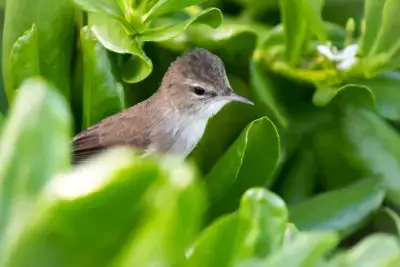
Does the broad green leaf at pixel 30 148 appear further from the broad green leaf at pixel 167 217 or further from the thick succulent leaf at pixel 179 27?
the thick succulent leaf at pixel 179 27

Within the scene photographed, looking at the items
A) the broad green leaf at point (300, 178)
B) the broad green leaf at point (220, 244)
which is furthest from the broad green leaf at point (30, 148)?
the broad green leaf at point (300, 178)

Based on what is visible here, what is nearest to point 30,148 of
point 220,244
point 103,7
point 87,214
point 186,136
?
point 87,214

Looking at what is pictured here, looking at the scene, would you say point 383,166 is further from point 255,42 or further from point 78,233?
point 78,233

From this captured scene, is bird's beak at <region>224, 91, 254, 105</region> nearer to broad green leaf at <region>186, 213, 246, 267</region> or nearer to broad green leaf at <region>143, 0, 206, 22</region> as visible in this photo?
broad green leaf at <region>143, 0, 206, 22</region>

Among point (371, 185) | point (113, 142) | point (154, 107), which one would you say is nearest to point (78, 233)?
point (371, 185)

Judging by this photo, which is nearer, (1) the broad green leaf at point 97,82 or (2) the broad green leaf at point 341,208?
(1) the broad green leaf at point 97,82

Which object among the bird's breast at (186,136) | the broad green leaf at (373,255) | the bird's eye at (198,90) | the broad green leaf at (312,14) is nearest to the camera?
the broad green leaf at (373,255)

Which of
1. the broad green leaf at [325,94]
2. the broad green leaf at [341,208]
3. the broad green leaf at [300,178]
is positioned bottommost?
the broad green leaf at [300,178]

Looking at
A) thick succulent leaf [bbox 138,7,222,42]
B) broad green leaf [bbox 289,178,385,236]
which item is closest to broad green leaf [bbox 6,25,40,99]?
thick succulent leaf [bbox 138,7,222,42]
